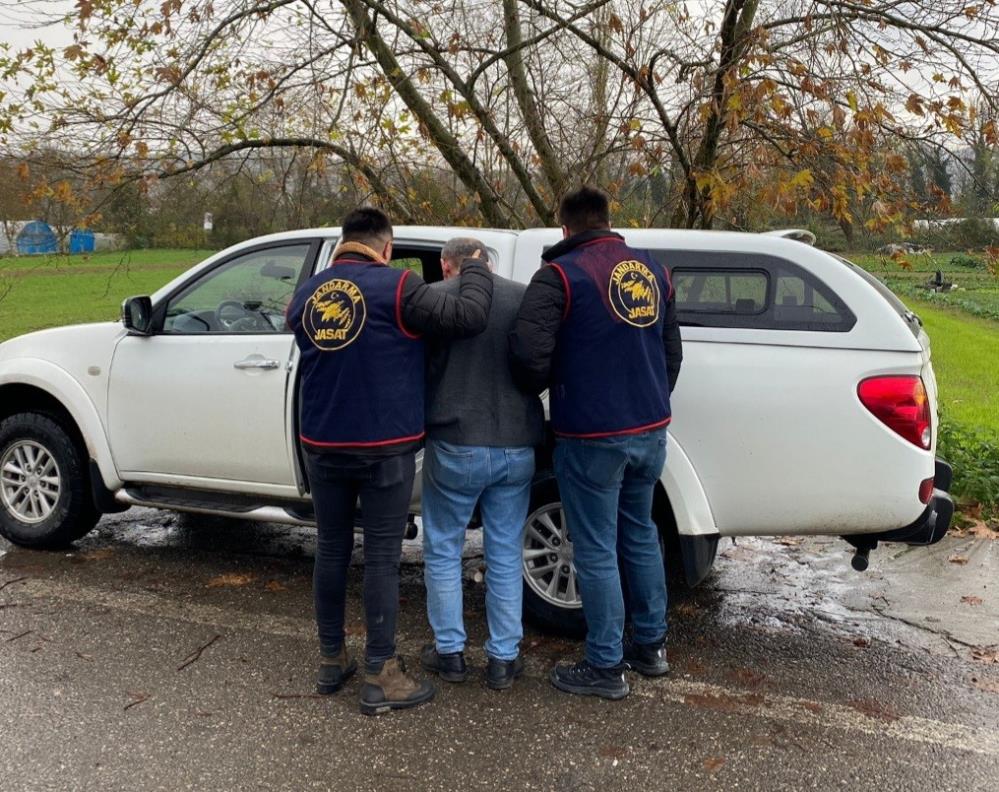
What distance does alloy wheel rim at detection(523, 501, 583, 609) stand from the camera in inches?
165

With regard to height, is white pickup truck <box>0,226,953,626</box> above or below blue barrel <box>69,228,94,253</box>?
below

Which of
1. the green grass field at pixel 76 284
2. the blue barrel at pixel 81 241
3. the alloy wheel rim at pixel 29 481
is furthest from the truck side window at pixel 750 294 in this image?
the green grass field at pixel 76 284

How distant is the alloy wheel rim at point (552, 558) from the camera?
418 cm

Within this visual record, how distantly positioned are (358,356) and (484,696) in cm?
145

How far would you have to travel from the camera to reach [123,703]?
3594mm

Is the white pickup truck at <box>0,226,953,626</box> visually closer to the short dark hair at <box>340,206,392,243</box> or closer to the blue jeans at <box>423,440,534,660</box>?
the blue jeans at <box>423,440,534,660</box>

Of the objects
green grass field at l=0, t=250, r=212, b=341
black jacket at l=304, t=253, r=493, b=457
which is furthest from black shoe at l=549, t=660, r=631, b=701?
green grass field at l=0, t=250, r=212, b=341

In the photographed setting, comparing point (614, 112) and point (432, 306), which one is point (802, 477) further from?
point (614, 112)

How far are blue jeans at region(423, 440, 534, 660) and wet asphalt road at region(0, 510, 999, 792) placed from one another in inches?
9.5

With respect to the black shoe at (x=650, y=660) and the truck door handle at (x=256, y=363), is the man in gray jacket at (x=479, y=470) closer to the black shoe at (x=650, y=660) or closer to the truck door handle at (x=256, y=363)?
the black shoe at (x=650, y=660)

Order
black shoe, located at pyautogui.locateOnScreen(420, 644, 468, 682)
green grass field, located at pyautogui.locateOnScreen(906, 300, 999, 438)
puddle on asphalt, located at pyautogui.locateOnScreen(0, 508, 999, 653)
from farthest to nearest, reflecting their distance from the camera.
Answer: green grass field, located at pyautogui.locateOnScreen(906, 300, 999, 438), puddle on asphalt, located at pyautogui.locateOnScreen(0, 508, 999, 653), black shoe, located at pyautogui.locateOnScreen(420, 644, 468, 682)

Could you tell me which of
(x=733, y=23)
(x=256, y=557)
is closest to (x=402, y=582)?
(x=256, y=557)

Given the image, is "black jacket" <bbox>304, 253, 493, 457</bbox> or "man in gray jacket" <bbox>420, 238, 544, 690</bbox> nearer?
"black jacket" <bbox>304, 253, 493, 457</bbox>

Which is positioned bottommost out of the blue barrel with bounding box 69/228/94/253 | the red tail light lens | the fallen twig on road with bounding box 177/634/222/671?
the fallen twig on road with bounding box 177/634/222/671
